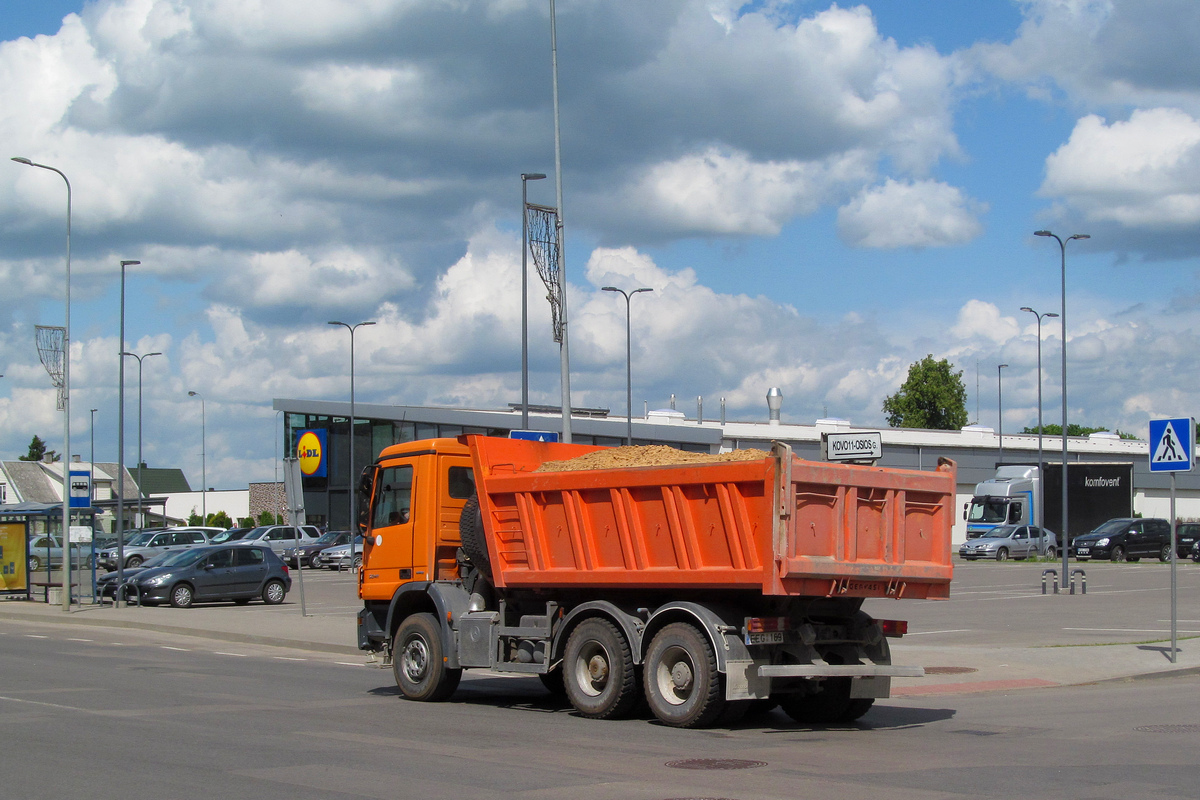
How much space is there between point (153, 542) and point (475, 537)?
42.1 metres

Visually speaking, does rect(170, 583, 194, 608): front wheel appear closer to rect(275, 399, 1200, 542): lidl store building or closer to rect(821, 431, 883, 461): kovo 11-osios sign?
rect(821, 431, 883, 461): kovo 11-osios sign

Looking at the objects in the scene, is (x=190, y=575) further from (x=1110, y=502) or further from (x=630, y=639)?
(x=1110, y=502)

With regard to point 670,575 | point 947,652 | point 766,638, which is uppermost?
point 670,575

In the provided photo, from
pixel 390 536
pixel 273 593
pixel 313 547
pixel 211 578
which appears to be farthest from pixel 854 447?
pixel 313 547

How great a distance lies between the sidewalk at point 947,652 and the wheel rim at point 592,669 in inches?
158

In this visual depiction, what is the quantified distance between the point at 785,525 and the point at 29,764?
603 centimetres

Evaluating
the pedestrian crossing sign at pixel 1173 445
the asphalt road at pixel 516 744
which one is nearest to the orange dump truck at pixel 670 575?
the asphalt road at pixel 516 744

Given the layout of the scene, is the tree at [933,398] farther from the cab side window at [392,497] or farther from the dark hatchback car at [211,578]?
the cab side window at [392,497]

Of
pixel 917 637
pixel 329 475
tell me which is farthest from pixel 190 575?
pixel 329 475

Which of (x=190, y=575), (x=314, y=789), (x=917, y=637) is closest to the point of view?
(x=314, y=789)

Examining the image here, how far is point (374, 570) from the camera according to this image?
14.0 m

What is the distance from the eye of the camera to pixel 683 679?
1092 centimetres

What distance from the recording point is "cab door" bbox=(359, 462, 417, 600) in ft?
44.3

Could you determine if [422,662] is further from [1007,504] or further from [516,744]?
[1007,504]
